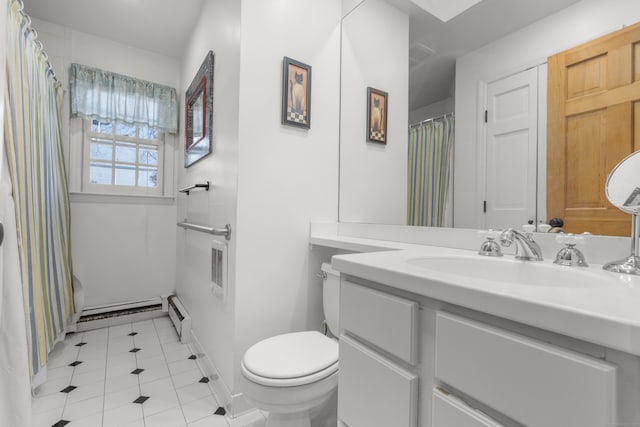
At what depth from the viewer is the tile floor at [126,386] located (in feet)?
4.58

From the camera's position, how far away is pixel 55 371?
5.90 feet

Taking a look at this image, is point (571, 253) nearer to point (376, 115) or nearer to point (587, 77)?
point (587, 77)

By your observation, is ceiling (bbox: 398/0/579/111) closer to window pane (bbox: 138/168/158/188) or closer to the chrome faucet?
the chrome faucet

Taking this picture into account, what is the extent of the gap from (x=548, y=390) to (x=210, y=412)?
5.06ft

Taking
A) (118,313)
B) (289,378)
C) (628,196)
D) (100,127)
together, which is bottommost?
(118,313)

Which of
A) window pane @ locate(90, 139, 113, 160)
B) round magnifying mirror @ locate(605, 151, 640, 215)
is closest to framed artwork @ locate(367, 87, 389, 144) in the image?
round magnifying mirror @ locate(605, 151, 640, 215)

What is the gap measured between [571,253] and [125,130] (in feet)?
10.8

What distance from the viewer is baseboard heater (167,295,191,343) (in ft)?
7.15

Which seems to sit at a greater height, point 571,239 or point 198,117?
point 198,117

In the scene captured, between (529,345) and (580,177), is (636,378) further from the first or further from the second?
(580,177)

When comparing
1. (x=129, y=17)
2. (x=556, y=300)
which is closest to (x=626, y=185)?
(x=556, y=300)

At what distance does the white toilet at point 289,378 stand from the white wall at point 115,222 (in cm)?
212

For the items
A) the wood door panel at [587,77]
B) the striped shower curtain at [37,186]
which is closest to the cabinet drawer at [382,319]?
the wood door panel at [587,77]

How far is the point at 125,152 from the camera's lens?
2.73 metres
